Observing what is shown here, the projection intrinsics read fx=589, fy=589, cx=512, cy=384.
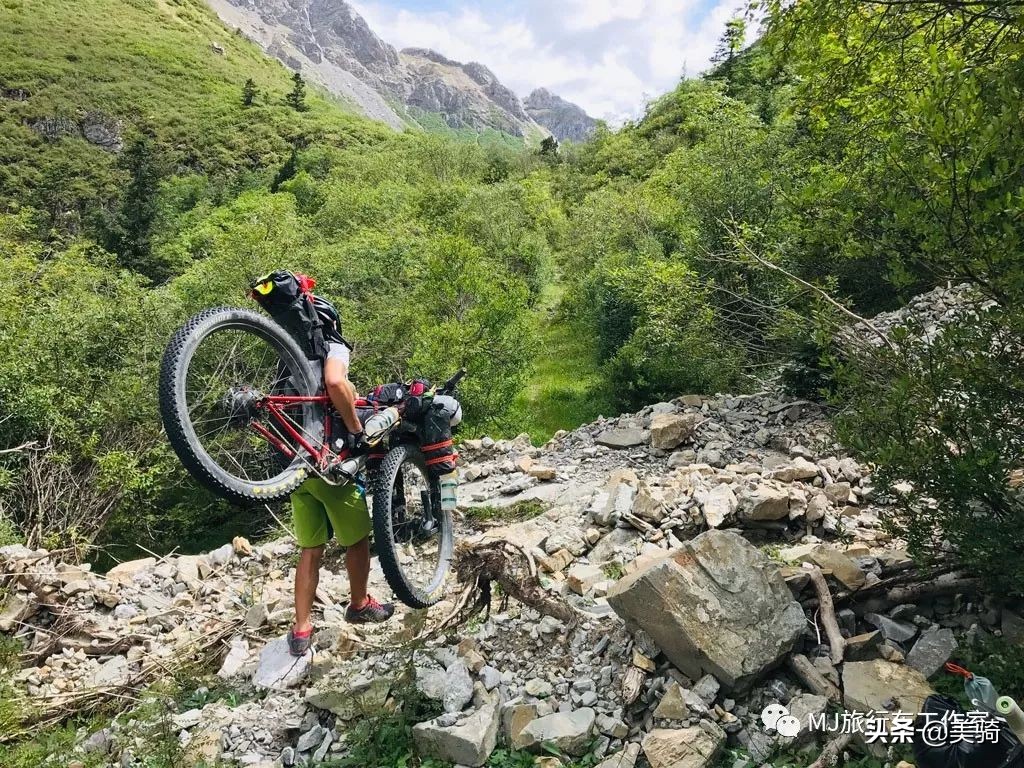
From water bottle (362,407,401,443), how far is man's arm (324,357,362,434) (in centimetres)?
10

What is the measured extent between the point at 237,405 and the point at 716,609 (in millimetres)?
3683

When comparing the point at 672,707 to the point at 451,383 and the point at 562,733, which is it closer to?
the point at 562,733

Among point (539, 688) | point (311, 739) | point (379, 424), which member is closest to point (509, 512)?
point (539, 688)

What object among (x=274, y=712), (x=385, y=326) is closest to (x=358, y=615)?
(x=274, y=712)

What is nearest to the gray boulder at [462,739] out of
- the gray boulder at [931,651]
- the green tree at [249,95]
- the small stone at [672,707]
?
the small stone at [672,707]

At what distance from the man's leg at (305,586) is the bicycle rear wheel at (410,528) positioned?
72 cm

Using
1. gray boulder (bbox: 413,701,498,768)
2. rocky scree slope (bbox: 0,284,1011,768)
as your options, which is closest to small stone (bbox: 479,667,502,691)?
rocky scree slope (bbox: 0,284,1011,768)

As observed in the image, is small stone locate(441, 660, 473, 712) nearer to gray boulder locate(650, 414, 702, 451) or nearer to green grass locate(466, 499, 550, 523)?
green grass locate(466, 499, 550, 523)

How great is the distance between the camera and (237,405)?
413 cm

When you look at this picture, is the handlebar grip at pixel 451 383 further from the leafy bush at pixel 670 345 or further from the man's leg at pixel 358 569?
the leafy bush at pixel 670 345

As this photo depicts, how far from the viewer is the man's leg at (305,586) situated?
503 cm

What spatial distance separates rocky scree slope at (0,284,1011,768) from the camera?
3.93 metres

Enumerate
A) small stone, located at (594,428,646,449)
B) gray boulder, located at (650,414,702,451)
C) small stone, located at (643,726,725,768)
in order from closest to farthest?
small stone, located at (643,726,725,768) < gray boulder, located at (650,414,702,451) < small stone, located at (594,428,646,449)

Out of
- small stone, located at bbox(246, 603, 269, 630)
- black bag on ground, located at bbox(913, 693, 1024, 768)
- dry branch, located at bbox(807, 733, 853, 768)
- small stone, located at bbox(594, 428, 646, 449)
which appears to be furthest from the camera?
small stone, located at bbox(594, 428, 646, 449)
